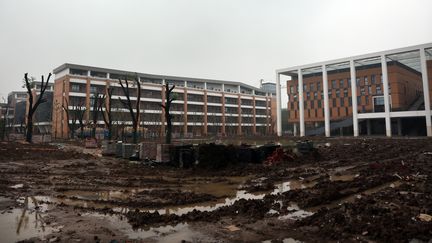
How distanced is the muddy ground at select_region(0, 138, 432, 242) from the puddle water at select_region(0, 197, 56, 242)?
0.6 inches

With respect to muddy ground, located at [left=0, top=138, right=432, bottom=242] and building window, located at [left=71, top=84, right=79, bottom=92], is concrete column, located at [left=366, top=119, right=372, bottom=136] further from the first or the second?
building window, located at [left=71, top=84, right=79, bottom=92]

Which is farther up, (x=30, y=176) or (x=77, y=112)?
(x=77, y=112)

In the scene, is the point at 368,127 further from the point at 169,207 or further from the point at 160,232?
the point at 160,232

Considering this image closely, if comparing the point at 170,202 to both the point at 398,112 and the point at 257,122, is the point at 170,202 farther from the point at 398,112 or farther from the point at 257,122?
the point at 257,122

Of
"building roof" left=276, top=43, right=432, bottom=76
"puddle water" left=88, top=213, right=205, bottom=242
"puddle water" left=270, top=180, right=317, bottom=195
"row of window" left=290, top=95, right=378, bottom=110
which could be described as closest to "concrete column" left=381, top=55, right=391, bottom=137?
"building roof" left=276, top=43, right=432, bottom=76

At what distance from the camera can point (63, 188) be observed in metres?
9.03

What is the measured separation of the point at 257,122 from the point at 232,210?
295ft

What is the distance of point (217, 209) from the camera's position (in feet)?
21.2

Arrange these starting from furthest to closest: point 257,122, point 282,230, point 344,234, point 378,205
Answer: point 257,122, point 378,205, point 282,230, point 344,234

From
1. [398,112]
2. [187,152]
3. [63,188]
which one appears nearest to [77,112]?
[187,152]

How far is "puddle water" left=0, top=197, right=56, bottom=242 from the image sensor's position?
15.7ft

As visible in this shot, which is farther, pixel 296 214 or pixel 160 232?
pixel 296 214

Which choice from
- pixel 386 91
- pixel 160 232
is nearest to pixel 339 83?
pixel 386 91

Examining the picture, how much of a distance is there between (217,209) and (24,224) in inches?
144
